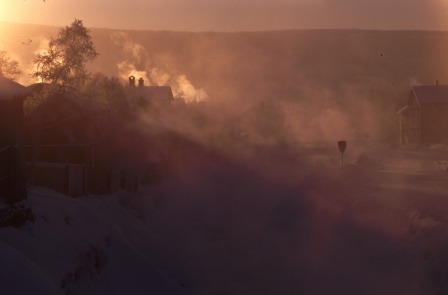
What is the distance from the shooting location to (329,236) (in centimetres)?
2748

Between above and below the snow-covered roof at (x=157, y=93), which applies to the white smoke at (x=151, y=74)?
above

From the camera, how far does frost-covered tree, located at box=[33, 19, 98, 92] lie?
33.2 metres

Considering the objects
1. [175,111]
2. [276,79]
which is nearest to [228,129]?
[175,111]

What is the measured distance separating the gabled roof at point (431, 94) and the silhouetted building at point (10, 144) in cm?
6459

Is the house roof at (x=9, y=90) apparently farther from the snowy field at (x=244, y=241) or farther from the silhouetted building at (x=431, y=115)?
the silhouetted building at (x=431, y=115)

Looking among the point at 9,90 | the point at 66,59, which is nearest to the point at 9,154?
the point at 9,90

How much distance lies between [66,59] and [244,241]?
11712mm

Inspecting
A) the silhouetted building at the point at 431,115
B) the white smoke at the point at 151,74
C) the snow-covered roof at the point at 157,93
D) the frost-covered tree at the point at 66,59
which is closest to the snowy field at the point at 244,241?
the frost-covered tree at the point at 66,59

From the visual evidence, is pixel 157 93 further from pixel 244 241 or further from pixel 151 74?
pixel 151 74

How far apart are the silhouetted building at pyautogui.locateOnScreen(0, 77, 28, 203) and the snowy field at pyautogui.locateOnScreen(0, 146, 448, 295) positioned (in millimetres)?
1023

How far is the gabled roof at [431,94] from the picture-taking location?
78438 mm

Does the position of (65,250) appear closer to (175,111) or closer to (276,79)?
(175,111)

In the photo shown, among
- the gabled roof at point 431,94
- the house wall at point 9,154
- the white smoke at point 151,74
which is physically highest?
the white smoke at point 151,74

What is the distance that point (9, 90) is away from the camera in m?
19.1
